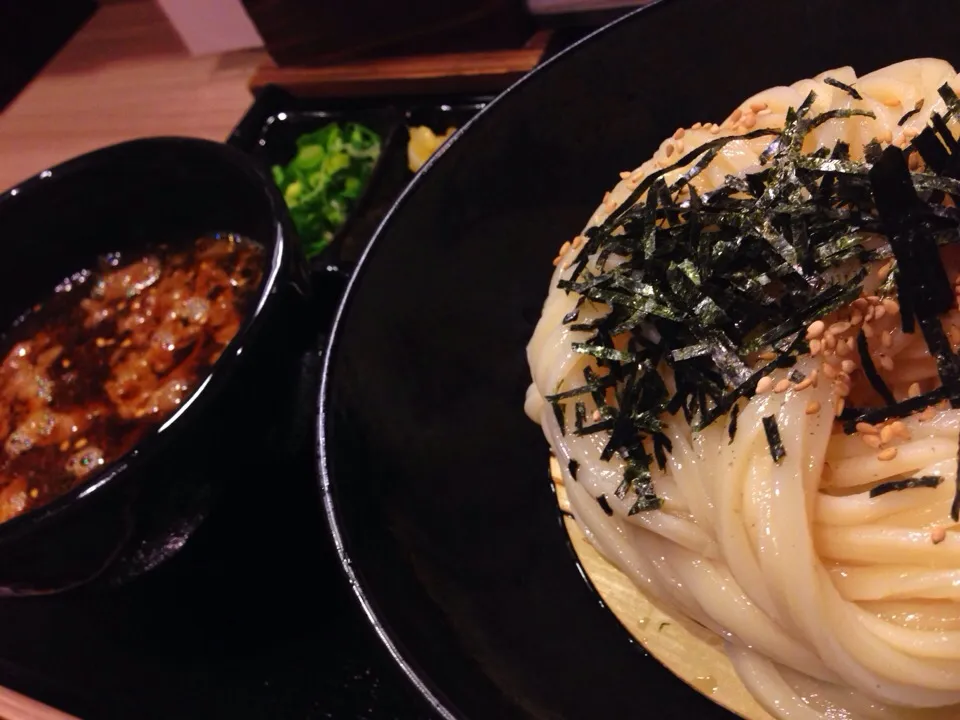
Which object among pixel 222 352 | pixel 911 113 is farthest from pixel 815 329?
pixel 222 352

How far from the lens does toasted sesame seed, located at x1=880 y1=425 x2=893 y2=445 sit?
0.82m

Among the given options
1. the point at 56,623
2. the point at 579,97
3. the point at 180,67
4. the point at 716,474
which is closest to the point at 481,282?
the point at 579,97

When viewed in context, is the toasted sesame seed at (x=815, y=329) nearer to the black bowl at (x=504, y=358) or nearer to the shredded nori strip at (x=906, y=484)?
the shredded nori strip at (x=906, y=484)

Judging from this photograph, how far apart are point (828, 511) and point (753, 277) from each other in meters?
0.26

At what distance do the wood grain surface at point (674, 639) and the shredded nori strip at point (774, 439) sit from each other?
0.29 metres

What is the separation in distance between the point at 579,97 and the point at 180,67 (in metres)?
1.80

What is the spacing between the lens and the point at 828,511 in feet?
2.72

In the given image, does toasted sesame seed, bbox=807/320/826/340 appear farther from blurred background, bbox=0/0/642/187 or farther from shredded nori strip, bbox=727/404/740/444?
blurred background, bbox=0/0/642/187

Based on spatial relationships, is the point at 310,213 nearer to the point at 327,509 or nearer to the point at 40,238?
the point at 40,238

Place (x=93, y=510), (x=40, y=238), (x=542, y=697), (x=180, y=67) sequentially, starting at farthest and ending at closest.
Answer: (x=180, y=67) < (x=40, y=238) < (x=93, y=510) < (x=542, y=697)

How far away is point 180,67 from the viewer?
2602 mm

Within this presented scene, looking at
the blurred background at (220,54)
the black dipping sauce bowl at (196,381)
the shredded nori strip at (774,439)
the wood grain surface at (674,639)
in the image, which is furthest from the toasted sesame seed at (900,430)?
the blurred background at (220,54)

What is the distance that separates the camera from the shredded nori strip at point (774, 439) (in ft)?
2.67

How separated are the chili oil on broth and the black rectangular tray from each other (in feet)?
0.66
